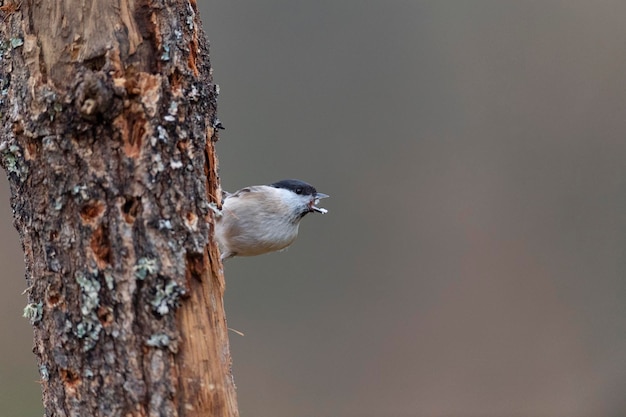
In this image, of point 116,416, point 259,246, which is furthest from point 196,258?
point 259,246

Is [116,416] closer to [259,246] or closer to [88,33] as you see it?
[88,33]

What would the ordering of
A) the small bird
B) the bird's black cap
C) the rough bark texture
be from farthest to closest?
1. the bird's black cap
2. the small bird
3. the rough bark texture

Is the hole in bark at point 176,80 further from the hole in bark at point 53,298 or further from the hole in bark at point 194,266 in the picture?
the hole in bark at point 53,298

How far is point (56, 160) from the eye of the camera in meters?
1.54

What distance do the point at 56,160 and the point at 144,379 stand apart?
1.67 ft

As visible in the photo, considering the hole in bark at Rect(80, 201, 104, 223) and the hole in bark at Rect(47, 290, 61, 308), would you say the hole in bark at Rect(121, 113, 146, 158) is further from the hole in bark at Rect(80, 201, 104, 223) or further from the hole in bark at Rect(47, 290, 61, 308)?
the hole in bark at Rect(47, 290, 61, 308)

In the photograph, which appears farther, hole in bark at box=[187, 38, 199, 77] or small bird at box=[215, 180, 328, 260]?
small bird at box=[215, 180, 328, 260]

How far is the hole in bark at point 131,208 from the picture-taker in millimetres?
1534

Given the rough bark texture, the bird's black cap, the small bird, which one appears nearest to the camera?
the rough bark texture

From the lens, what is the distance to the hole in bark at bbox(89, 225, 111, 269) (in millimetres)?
1534

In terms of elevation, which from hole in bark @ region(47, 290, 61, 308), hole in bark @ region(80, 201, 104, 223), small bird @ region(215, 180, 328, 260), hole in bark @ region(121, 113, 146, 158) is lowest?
hole in bark @ region(47, 290, 61, 308)

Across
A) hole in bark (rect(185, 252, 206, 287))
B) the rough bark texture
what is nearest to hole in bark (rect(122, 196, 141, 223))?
the rough bark texture

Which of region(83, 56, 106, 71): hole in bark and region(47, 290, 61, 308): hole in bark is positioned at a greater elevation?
region(83, 56, 106, 71): hole in bark

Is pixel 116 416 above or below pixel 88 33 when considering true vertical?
below
